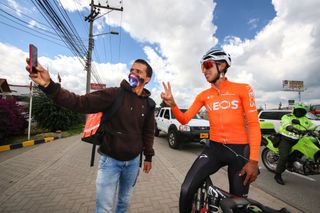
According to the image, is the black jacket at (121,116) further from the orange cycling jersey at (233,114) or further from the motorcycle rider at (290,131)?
the motorcycle rider at (290,131)

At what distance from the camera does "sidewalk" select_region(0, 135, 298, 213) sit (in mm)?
3340

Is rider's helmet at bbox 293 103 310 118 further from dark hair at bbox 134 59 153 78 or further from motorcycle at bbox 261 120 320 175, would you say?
dark hair at bbox 134 59 153 78

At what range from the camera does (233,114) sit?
7.07 feet

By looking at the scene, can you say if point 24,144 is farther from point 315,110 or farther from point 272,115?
point 315,110

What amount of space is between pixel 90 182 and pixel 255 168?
378 centimetres

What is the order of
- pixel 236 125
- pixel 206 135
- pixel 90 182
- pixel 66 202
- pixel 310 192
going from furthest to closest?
pixel 206 135
pixel 90 182
pixel 310 192
pixel 66 202
pixel 236 125

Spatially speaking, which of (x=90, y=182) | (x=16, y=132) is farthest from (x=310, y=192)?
(x=16, y=132)

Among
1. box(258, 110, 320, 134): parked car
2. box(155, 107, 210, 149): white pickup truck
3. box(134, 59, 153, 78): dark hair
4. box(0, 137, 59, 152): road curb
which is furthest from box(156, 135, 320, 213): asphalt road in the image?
box(0, 137, 59, 152): road curb

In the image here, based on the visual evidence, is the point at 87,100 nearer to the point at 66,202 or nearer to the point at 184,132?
the point at 66,202

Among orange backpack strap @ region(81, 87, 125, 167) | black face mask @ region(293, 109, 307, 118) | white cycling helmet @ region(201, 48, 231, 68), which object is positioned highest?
white cycling helmet @ region(201, 48, 231, 68)

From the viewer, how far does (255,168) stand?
186cm

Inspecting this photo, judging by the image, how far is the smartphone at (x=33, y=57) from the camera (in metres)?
1.39

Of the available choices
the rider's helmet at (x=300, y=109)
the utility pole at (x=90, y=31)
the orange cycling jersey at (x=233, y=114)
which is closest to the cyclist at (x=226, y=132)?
the orange cycling jersey at (x=233, y=114)

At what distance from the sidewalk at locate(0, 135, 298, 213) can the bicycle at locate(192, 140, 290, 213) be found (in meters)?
1.39
